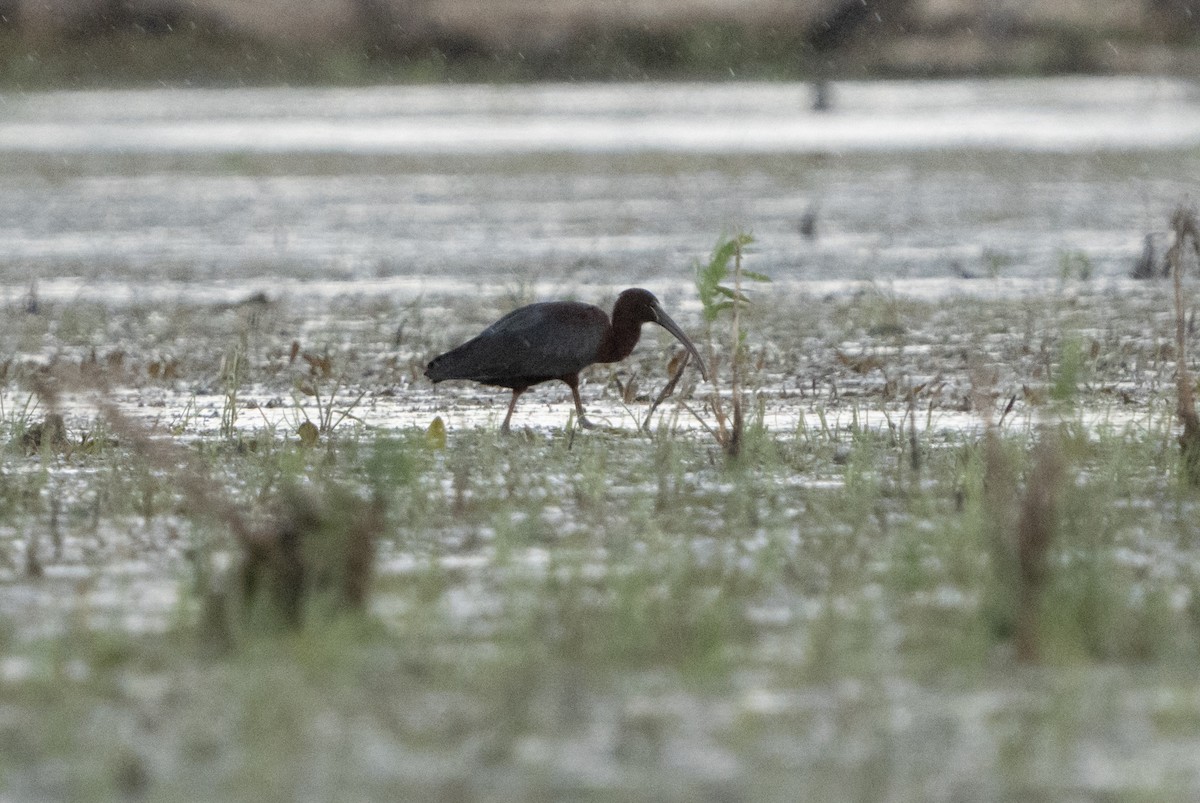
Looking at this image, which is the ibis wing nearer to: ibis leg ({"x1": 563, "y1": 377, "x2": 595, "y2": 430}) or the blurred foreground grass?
ibis leg ({"x1": 563, "y1": 377, "x2": 595, "y2": 430})

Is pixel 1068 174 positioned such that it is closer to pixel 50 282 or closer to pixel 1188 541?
pixel 50 282

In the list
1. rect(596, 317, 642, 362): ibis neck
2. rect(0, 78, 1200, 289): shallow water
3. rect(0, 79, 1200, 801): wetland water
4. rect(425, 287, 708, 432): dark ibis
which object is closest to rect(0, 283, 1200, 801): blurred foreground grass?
rect(0, 79, 1200, 801): wetland water

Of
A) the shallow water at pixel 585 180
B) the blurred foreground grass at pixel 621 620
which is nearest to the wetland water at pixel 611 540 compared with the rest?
the blurred foreground grass at pixel 621 620

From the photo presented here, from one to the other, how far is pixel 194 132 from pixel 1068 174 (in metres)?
7.82

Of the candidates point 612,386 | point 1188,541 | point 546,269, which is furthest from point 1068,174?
point 1188,541

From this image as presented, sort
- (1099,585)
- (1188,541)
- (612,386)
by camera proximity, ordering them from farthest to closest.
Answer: (612,386) → (1188,541) → (1099,585)

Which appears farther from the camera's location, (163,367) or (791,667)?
(163,367)

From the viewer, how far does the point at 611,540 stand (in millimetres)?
4270

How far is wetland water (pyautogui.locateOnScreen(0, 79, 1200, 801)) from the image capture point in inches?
119

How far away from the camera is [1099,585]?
3.61m

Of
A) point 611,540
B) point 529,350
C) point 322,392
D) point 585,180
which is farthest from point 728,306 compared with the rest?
point 585,180

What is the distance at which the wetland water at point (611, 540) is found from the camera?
301 centimetres

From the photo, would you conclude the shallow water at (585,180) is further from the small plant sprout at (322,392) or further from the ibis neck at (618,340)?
the ibis neck at (618,340)

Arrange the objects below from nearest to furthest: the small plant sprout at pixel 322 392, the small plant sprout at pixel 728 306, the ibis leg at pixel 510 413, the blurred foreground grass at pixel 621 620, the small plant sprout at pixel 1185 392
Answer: the blurred foreground grass at pixel 621 620 < the small plant sprout at pixel 1185 392 < the small plant sprout at pixel 728 306 < the small plant sprout at pixel 322 392 < the ibis leg at pixel 510 413
